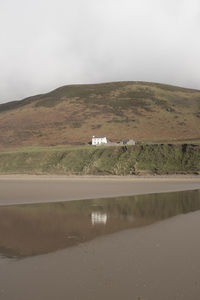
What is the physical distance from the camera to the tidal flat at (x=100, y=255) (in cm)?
608

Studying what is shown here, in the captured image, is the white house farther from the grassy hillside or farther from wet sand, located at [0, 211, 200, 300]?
wet sand, located at [0, 211, 200, 300]

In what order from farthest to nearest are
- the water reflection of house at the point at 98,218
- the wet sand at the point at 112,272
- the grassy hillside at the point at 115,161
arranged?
the grassy hillside at the point at 115,161
the water reflection of house at the point at 98,218
the wet sand at the point at 112,272

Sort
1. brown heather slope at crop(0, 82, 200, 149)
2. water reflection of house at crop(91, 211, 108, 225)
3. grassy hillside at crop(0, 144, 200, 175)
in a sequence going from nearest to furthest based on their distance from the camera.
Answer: water reflection of house at crop(91, 211, 108, 225) → grassy hillside at crop(0, 144, 200, 175) → brown heather slope at crop(0, 82, 200, 149)

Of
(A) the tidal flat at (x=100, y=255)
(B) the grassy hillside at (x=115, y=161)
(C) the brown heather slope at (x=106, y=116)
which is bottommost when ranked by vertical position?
(B) the grassy hillside at (x=115, y=161)

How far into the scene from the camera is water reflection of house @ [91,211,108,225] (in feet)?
40.7

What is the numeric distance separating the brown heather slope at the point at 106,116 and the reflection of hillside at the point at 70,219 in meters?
53.2

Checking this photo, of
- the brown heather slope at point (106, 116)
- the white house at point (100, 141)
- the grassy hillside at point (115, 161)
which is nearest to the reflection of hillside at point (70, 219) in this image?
the grassy hillside at point (115, 161)

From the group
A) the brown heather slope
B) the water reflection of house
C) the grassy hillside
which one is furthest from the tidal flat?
the brown heather slope

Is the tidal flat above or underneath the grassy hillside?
above

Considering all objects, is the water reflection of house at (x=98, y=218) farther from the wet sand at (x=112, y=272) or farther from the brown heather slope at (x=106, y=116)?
the brown heather slope at (x=106, y=116)

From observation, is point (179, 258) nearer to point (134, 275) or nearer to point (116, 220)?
point (134, 275)

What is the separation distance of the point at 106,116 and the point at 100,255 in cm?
7934

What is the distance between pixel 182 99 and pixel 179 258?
100650mm

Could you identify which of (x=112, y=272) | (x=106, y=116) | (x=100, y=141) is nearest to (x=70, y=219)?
(x=112, y=272)
